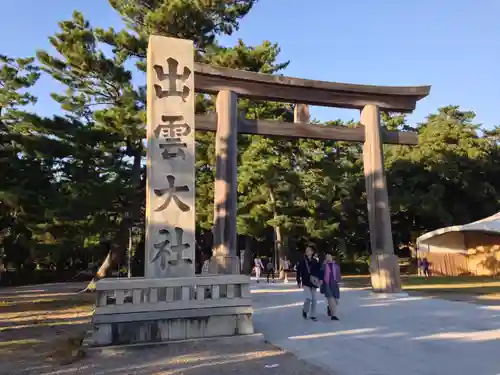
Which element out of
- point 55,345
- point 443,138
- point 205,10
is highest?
point 205,10

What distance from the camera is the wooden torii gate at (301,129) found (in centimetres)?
1196

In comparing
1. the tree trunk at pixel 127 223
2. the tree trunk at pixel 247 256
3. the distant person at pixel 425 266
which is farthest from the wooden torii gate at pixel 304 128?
the tree trunk at pixel 247 256

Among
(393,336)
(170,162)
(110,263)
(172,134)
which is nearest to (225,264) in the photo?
(170,162)

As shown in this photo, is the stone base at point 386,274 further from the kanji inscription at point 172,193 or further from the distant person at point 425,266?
the distant person at point 425,266

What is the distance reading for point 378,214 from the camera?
42.5 feet

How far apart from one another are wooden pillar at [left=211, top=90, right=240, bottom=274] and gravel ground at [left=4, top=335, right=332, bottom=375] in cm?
500

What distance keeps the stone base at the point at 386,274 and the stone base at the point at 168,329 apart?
6.93m

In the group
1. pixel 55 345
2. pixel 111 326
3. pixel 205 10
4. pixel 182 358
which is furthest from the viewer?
pixel 205 10

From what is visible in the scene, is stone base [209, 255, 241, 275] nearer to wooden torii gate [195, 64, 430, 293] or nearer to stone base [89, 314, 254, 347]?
wooden torii gate [195, 64, 430, 293]

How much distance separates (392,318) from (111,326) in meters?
5.31

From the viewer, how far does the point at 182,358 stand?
220 inches

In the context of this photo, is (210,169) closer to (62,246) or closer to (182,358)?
(62,246)

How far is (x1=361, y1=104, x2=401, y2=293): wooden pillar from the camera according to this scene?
12.6m

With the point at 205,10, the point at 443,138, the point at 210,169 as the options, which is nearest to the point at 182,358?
the point at 205,10
